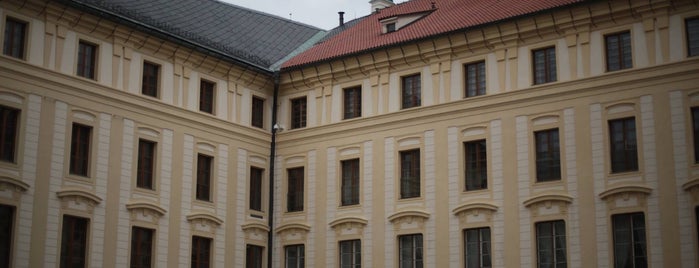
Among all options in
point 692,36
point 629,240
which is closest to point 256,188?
point 629,240

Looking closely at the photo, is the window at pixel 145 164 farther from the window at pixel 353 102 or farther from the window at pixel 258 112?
the window at pixel 353 102

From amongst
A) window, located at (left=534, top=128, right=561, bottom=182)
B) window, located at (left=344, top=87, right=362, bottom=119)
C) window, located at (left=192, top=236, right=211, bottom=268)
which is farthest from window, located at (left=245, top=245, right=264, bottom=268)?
window, located at (left=534, top=128, right=561, bottom=182)

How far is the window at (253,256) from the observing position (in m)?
38.8

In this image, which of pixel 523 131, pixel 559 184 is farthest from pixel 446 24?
pixel 559 184

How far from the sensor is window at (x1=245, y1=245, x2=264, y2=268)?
127 feet

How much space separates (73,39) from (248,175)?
9145mm

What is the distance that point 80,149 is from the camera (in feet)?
110

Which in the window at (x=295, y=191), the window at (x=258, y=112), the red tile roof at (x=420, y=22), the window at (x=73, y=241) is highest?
the red tile roof at (x=420, y=22)

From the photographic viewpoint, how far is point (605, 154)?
107ft

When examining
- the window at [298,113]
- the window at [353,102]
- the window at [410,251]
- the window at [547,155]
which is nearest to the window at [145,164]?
the window at [298,113]

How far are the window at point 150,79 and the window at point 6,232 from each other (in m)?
6.99

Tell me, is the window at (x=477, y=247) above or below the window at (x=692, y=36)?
below

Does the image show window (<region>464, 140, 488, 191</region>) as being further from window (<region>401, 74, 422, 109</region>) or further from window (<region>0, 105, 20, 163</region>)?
window (<region>0, 105, 20, 163</region>)

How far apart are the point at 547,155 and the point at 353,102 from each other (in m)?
8.58
